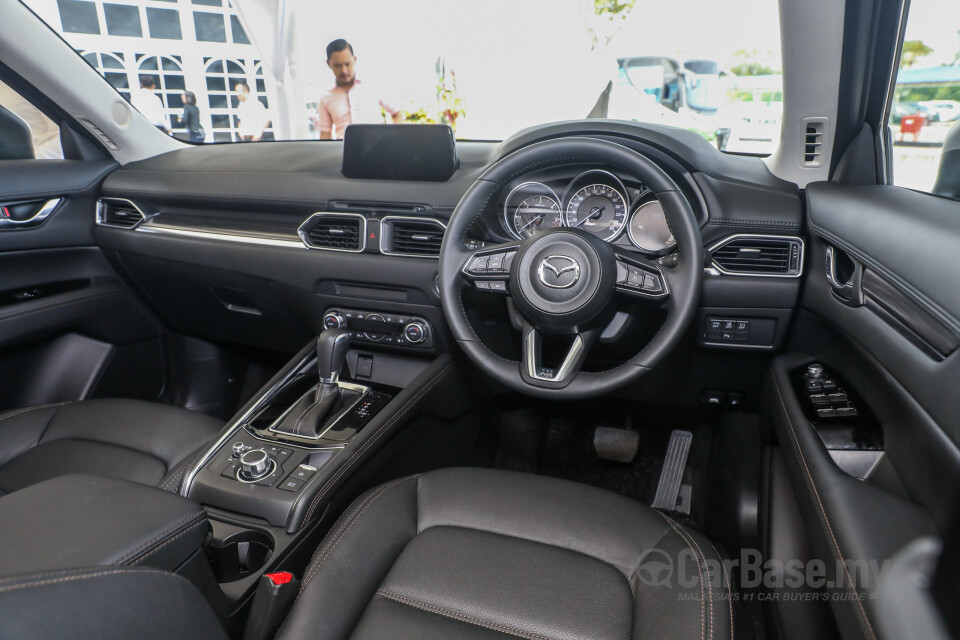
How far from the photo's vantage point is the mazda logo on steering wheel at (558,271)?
1294 mm

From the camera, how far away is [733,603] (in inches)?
41.1

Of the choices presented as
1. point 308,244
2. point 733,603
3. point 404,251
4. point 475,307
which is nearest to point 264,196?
point 308,244

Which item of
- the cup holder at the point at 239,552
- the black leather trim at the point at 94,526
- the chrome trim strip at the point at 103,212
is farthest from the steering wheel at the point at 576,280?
the chrome trim strip at the point at 103,212

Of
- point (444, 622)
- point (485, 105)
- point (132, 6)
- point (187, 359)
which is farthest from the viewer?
point (132, 6)

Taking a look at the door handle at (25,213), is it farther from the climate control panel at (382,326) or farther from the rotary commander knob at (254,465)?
the rotary commander knob at (254,465)

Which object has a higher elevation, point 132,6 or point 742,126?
point 132,6

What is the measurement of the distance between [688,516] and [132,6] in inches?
192

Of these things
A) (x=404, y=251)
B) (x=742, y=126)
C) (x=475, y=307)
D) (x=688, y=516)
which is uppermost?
(x=742, y=126)

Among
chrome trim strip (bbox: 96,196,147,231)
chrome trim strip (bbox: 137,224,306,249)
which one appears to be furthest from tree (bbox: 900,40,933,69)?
chrome trim strip (bbox: 96,196,147,231)

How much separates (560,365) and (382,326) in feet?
2.26

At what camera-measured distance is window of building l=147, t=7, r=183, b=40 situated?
4629mm

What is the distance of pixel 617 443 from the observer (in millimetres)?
2150

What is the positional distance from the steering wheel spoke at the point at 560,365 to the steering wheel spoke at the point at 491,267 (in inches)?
4.7

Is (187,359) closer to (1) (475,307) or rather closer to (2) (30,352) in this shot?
(2) (30,352)
